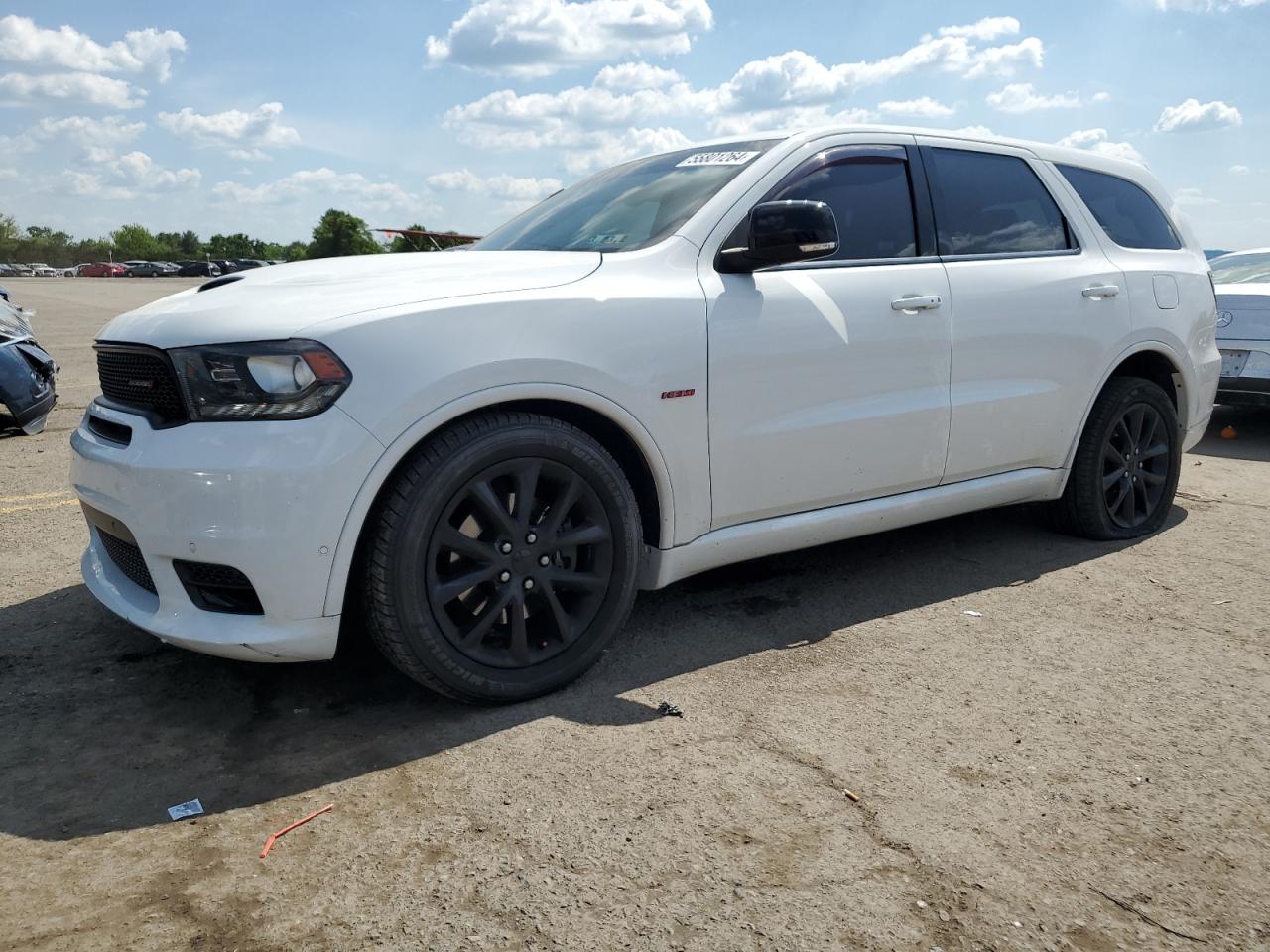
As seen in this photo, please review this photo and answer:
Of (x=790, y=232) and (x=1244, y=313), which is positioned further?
(x=1244, y=313)

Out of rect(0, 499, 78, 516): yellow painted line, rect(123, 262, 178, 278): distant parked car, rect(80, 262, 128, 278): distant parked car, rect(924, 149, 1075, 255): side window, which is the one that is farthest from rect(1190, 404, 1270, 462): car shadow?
rect(80, 262, 128, 278): distant parked car

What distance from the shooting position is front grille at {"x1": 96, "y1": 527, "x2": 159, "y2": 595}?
2986 millimetres

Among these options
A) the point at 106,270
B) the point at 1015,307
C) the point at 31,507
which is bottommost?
the point at 31,507

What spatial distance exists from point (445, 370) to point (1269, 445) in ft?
23.9

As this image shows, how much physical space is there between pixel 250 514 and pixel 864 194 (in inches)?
97.6

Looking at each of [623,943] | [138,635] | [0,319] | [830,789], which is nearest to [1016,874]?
[830,789]

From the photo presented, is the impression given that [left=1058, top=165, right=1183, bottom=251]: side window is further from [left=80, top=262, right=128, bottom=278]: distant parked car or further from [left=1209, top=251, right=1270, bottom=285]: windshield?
[left=80, top=262, right=128, bottom=278]: distant parked car

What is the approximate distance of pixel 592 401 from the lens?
3074 mm

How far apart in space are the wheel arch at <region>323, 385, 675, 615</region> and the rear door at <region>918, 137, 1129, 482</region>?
1.34 meters

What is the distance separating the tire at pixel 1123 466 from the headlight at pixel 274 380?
11.2 ft

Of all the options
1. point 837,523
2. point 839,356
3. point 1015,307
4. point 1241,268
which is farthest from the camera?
point 1241,268

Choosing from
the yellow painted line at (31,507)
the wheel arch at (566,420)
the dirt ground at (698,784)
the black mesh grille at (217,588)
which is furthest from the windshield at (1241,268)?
the yellow painted line at (31,507)

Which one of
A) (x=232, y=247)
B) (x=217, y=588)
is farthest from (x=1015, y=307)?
(x=232, y=247)

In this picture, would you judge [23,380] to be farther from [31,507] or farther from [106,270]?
[106,270]
